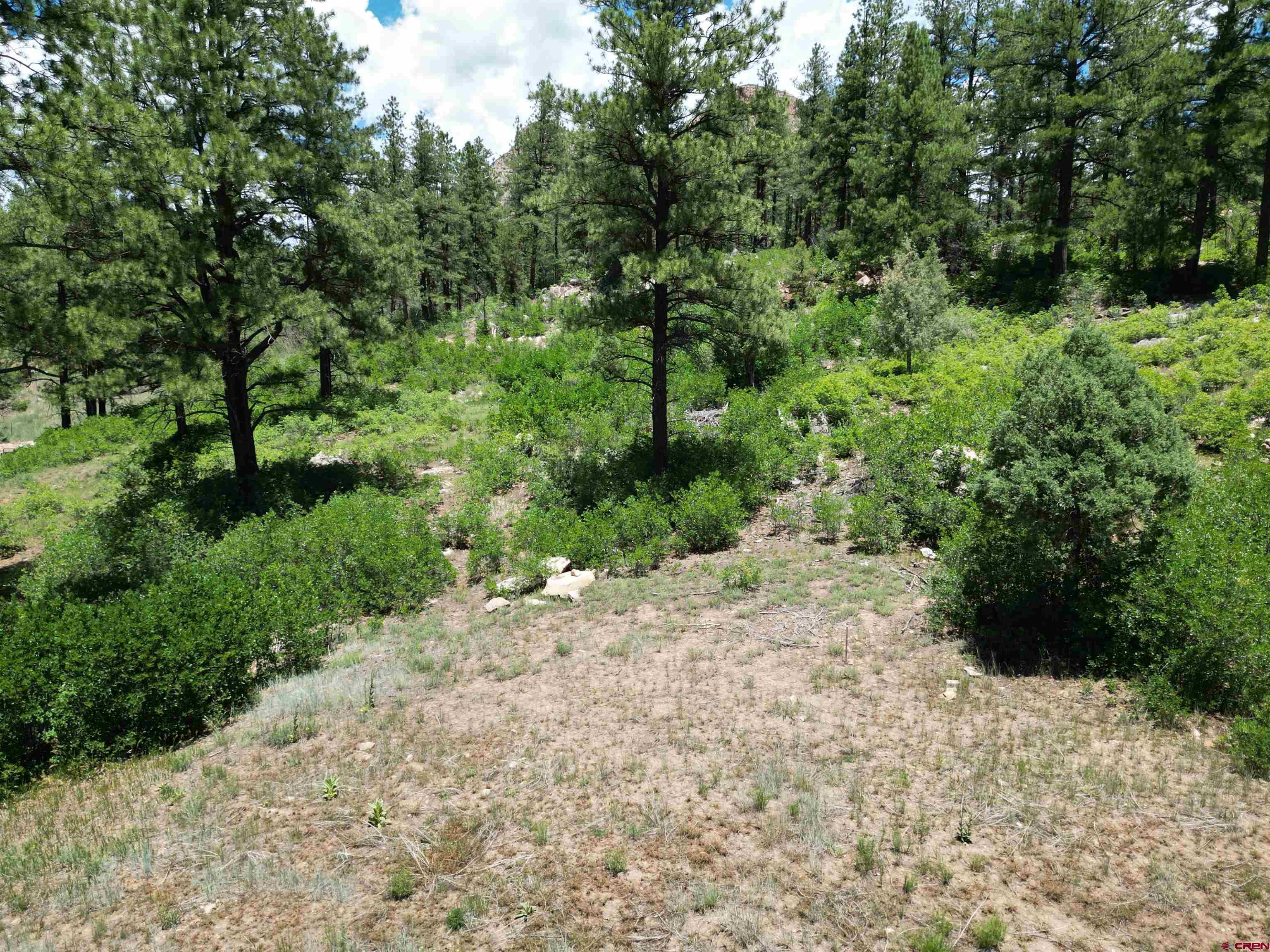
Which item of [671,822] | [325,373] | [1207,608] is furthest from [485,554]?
[325,373]

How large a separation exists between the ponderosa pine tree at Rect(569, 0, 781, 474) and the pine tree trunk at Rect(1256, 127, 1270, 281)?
56.2 feet

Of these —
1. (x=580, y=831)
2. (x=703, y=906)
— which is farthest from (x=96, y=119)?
(x=703, y=906)

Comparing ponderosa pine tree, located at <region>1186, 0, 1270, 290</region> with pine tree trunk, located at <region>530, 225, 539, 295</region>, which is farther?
pine tree trunk, located at <region>530, 225, 539, 295</region>

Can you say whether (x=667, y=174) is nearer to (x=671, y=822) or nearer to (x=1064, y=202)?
(x=671, y=822)

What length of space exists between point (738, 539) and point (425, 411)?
50.1 ft

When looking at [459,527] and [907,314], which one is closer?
[459,527]

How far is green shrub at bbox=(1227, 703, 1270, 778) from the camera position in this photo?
4.66m

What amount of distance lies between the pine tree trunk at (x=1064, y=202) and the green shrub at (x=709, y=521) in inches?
772

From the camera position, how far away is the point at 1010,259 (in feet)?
95.8

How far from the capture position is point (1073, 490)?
656cm

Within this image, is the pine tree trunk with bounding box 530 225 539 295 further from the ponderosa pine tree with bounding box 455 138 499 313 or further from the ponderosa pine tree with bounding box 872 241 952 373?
the ponderosa pine tree with bounding box 872 241 952 373

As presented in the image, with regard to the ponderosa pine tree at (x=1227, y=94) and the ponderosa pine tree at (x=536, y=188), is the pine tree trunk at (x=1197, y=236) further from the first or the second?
the ponderosa pine tree at (x=536, y=188)

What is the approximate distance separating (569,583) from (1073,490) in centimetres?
725

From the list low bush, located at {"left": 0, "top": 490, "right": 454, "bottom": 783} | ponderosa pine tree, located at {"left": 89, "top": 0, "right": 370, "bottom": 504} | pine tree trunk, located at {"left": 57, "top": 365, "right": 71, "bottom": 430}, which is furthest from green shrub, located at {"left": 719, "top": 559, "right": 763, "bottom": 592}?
pine tree trunk, located at {"left": 57, "top": 365, "right": 71, "bottom": 430}
